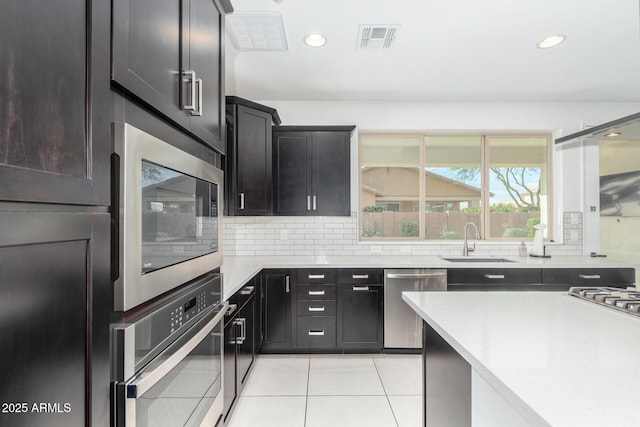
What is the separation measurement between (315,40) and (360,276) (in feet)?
6.66

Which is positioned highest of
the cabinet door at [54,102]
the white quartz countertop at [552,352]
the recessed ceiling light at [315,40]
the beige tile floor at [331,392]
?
the recessed ceiling light at [315,40]

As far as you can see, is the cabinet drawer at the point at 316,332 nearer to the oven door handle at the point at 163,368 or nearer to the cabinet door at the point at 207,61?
the oven door handle at the point at 163,368

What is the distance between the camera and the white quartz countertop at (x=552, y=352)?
630mm

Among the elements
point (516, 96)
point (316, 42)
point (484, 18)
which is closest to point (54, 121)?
point (316, 42)

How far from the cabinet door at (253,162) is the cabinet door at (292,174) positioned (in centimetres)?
16

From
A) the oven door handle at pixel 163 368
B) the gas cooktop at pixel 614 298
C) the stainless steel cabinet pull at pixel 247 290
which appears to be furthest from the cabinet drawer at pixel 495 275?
the oven door handle at pixel 163 368

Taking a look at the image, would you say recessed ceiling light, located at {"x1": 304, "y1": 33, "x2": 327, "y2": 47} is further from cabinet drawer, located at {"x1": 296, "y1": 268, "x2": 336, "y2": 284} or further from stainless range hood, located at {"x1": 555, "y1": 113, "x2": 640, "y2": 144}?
stainless range hood, located at {"x1": 555, "y1": 113, "x2": 640, "y2": 144}

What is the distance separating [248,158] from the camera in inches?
115

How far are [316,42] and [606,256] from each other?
12.4 ft

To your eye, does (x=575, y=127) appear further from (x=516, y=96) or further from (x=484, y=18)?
(x=484, y=18)

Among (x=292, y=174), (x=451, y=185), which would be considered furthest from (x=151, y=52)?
(x=451, y=185)

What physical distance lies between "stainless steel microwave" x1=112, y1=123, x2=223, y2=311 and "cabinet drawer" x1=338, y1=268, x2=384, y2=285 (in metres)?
1.84

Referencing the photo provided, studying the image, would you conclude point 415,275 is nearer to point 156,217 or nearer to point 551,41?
point 551,41

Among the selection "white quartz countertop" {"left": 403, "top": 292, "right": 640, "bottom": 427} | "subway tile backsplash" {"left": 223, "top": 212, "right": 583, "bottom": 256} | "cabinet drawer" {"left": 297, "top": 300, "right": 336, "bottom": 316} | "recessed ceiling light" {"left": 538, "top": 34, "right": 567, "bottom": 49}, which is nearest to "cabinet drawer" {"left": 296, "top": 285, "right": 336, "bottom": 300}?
"cabinet drawer" {"left": 297, "top": 300, "right": 336, "bottom": 316}
